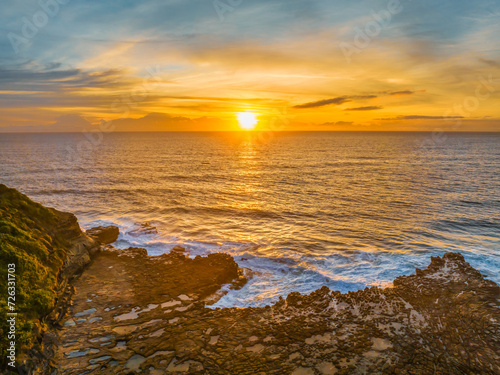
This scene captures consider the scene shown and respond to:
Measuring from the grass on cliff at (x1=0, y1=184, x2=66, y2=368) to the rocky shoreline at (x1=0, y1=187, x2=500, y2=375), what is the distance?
73 cm

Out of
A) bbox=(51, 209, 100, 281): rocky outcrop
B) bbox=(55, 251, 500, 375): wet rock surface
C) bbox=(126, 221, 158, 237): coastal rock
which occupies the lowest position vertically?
bbox=(126, 221, 158, 237): coastal rock

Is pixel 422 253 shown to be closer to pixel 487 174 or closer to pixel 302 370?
pixel 302 370

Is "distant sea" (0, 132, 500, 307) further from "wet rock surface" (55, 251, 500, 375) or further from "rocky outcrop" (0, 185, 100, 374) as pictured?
"rocky outcrop" (0, 185, 100, 374)

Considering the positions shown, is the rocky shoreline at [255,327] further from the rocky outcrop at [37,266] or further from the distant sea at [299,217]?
the distant sea at [299,217]

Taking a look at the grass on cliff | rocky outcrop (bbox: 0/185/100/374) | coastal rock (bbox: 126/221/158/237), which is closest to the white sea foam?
coastal rock (bbox: 126/221/158/237)

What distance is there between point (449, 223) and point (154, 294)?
2954 cm

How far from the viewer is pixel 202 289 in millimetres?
17109

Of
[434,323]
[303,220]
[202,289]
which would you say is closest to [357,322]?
[434,323]

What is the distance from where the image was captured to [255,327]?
45.3ft

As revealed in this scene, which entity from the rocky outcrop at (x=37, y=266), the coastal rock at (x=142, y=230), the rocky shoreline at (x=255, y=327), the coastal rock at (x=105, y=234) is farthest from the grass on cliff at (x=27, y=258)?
the coastal rock at (x=142, y=230)

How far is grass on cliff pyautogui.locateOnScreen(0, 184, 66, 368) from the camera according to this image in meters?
11.0

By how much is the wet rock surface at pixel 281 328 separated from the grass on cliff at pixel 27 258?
165 centimetres

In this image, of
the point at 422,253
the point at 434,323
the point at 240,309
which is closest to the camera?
the point at 434,323

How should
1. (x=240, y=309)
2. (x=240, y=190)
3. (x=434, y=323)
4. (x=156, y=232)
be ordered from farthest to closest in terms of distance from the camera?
1. (x=240, y=190)
2. (x=156, y=232)
3. (x=240, y=309)
4. (x=434, y=323)
